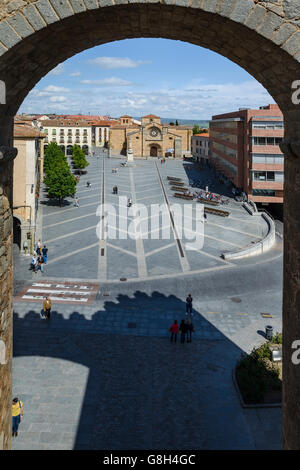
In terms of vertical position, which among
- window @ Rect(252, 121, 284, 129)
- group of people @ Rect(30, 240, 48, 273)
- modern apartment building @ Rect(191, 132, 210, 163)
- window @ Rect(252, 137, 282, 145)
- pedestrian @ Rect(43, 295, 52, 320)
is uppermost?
modern apartment building @ Rect(191, 132, 210, 163)

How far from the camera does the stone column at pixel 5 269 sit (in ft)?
20.4

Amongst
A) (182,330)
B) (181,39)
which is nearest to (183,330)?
(182,330)

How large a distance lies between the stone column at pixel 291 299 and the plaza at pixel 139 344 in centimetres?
589

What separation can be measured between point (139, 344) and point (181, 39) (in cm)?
1377

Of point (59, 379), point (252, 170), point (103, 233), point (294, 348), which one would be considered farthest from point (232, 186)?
point (294, 348)

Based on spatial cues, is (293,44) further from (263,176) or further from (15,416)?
(263,176)

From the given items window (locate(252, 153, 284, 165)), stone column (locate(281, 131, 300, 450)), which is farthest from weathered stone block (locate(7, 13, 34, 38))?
window (locate(252, 153, 284, 165))

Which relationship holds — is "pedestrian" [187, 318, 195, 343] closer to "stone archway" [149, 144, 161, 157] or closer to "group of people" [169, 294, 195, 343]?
"group of people" [169, 294, 195, 343]

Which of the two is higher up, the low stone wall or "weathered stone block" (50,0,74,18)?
"weathered stone block" (50,0,74,18)

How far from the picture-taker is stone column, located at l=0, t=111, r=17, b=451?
6.20 metres

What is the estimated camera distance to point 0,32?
5062 millimetres

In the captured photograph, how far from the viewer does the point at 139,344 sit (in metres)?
17.5

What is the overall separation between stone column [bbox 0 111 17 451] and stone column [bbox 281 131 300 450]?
4386 mm
